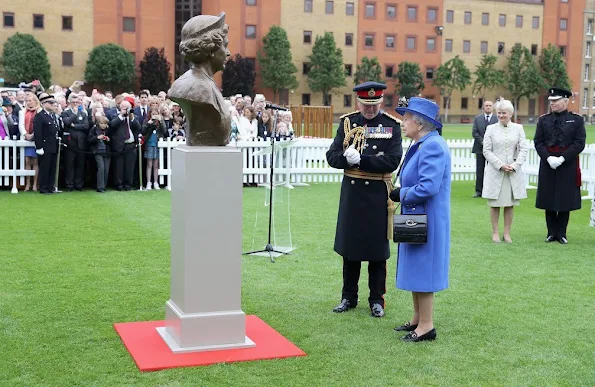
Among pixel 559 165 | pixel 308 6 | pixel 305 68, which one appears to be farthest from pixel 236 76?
pixel 559 165

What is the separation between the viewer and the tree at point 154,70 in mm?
61812

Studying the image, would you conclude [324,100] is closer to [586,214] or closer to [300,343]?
[586,214]

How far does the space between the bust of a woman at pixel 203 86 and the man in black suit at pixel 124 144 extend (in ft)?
A: 34.1

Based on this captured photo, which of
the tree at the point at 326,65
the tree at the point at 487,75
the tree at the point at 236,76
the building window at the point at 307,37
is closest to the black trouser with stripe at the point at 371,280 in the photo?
the tree at the point at 236,76

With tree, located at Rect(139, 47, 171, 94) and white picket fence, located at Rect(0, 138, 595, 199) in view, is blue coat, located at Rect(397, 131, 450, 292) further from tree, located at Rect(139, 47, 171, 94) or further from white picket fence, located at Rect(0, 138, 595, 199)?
tree, located at Rect(139, 47, 171, 94)

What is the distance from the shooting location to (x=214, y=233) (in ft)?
18.9

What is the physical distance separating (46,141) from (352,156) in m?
10.3

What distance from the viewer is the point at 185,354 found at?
5.61m

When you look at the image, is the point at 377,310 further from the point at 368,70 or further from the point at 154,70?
the point at 368,70

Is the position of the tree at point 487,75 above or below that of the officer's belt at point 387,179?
above

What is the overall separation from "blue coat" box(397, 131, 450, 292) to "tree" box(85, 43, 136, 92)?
5582 centimetres

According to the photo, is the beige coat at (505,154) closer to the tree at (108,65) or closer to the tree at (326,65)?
the tree at (108,65)

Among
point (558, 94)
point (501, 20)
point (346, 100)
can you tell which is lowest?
point (558, 94)

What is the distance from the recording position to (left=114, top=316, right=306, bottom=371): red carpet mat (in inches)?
213
